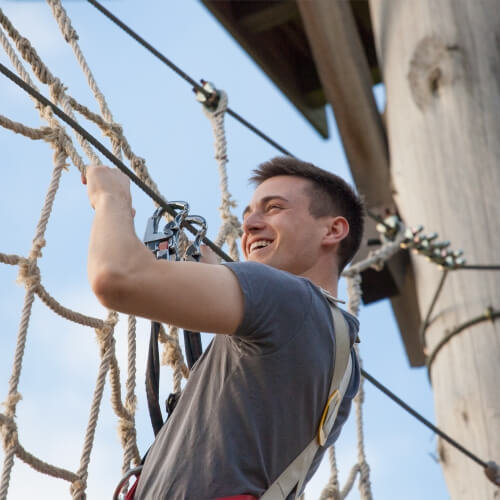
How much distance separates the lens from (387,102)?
104 inches

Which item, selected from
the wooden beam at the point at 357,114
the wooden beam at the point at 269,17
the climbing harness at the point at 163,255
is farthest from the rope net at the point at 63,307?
the wooden beam at the point at 269,17

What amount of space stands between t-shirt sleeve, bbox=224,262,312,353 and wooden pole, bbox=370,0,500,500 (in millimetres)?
933

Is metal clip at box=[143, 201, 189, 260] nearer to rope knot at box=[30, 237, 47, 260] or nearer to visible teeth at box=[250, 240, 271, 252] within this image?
visible teeth at box=[250, 240, 271, 252]

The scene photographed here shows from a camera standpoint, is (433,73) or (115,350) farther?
(433,73)

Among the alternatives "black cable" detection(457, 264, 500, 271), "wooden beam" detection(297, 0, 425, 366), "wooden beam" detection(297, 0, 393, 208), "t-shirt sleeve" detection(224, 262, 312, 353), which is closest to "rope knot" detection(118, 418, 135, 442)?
"t-shirt sleeve" detection(224, 262, 312, 353)

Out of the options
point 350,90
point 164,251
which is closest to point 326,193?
point 164,251

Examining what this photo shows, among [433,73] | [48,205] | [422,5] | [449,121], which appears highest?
[422,5]

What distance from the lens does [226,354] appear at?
1.17 meters

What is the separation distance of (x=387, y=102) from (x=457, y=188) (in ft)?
1.73

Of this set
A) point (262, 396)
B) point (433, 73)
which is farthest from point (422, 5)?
point (262, 396)

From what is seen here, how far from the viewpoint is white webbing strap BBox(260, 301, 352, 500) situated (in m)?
1.18

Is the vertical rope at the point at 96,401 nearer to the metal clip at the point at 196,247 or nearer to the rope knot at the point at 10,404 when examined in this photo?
the rope knot at the point at 10,404

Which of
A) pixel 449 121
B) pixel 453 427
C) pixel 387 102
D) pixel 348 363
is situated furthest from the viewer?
pixel 387 102

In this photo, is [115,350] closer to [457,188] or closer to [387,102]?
[457,188]
